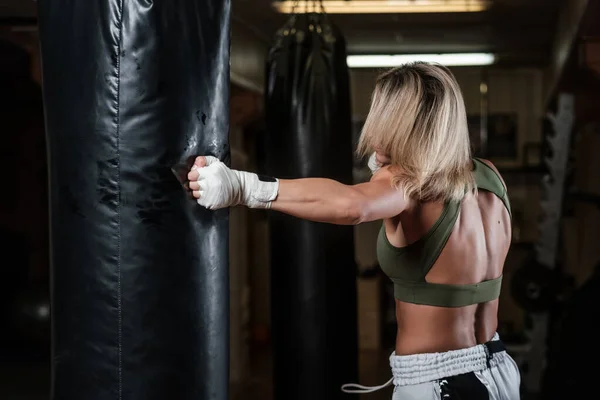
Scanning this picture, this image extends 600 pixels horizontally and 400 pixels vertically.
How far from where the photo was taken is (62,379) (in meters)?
1.63

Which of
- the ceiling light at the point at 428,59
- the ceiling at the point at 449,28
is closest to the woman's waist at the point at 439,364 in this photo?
the ceiling at the point at 449,28

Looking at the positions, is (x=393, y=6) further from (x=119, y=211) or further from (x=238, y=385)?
(x=119, y=211)

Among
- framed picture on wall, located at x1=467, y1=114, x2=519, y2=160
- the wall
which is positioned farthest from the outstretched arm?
framed picture on wall, located at x1=467, y1=114, x2=519, y2=160

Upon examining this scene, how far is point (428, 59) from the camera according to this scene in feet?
23.5

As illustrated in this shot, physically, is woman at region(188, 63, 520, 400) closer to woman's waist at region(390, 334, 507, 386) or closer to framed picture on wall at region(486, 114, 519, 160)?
woman's waist at region(390, 334, 507, 386)

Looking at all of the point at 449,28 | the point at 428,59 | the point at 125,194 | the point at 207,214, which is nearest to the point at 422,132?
the point at 207,214

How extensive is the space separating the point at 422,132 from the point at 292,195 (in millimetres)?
346

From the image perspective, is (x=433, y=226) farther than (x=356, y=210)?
Yes

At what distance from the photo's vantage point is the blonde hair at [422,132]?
1739 mm

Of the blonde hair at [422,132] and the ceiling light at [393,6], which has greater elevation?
the ceiling light at [393,6]

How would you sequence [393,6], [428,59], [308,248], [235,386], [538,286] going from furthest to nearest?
[428,59] → [235,386] → [393,6] → [538,286] → [308,248]

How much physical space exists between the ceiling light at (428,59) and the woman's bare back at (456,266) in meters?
5.12

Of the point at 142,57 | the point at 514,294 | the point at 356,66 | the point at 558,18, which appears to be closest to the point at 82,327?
the point at 142,57

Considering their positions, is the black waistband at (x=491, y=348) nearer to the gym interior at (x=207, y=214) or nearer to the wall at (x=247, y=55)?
the gym interior at (x=207, y=214)
